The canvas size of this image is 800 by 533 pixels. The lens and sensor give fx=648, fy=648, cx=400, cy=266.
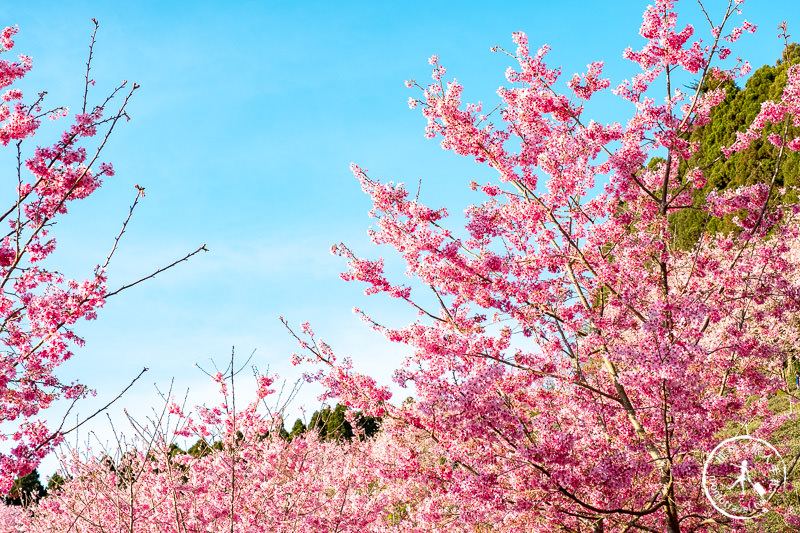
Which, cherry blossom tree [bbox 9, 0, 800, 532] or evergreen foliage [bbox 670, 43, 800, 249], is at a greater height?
evergreen foliage [bbox 670, 43, 800, 249]

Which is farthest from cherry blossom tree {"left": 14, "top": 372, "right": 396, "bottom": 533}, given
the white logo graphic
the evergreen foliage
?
the evergreen foliage

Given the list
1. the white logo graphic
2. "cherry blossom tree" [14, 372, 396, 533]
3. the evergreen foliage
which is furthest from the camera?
the evergreen foliage

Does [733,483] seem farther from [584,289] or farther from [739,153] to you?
[739,153]

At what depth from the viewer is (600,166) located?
287 inches

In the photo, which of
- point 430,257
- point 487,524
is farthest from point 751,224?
point 487,524

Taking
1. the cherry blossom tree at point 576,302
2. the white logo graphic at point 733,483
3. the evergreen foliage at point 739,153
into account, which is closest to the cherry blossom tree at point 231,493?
the cherry blossom tree at point 576,302

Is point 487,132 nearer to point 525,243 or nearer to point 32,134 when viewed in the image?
point 525,243

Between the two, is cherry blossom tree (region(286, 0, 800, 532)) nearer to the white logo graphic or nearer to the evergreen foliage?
the white logo graphic

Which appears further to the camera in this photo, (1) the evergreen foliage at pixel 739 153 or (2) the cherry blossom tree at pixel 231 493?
(1) the evergreen foliage at pixel 739 153

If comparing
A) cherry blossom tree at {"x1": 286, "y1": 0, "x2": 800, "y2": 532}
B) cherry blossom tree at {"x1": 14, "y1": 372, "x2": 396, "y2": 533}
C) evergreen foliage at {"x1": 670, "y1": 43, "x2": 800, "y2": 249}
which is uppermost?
evergreen foliage at {"x1": 670, "y1": 43, "x2": 800, "y2": 249}

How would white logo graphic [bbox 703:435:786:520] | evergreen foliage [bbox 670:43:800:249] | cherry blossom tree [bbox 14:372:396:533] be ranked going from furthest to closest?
evergreen foliage [bbox 670:43:800:249]
cherry blossom tree [bbox 14:372:396:533]
white logo graphic [bbox 703:435:786:520]

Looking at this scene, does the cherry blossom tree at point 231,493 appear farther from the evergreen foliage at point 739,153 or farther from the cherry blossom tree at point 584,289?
the evergreen foliage at point 739,153

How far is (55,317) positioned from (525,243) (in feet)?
16.4

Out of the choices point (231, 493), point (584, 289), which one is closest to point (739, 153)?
point (584, 289)
